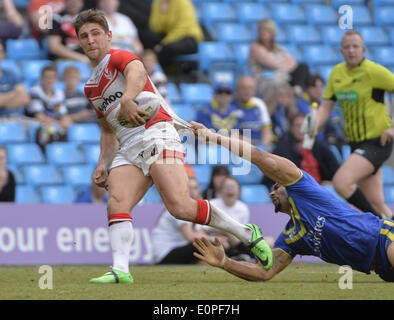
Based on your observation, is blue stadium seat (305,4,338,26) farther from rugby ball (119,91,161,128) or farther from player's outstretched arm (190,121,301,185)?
player's outstretched arm (190,121,301,185)

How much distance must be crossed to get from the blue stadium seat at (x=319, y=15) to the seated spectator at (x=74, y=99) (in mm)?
5627

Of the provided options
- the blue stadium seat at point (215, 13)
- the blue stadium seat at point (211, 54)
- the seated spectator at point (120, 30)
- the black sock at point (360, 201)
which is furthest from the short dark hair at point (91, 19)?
the blue stadium seat at point (215, 13)

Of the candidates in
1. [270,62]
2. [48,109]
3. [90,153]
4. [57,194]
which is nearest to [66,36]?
[48,109]

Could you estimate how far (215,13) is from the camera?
1495 cm

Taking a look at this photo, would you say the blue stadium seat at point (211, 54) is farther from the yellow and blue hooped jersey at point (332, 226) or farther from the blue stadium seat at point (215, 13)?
the yellow and blue hooped jersey at point (332, 226)

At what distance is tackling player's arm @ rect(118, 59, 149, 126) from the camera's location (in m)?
6.24

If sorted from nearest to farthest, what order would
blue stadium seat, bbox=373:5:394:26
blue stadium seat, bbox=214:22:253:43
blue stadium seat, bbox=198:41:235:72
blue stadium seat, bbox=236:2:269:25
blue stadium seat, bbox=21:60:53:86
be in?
blue stadium seat, bbox=21:60:53:86 < blue stadium seat, bbox=198:41:235:72 < blue stadium seat, bbox=214:22:253:43 < blue stadium seat, bbox=236:2:269:25 < blue stadium seat, bbox=373:5:394:26

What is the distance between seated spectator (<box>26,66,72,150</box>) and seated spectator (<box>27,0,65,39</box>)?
1.18 metres

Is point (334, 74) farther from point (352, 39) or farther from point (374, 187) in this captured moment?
point (374, 187)

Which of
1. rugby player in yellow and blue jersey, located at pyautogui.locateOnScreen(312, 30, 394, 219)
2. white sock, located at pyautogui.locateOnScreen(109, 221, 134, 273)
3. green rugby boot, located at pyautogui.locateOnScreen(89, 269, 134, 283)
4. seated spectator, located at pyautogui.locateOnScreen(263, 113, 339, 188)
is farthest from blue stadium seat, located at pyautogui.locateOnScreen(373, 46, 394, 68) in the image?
green rugby boot, located at pyautogui.locateOnScreen(89, 269, 134, 283)

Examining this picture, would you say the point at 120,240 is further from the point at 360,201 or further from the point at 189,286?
the point at 360,201

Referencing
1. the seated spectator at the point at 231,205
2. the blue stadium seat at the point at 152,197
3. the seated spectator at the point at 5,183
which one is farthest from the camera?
the blue stadium seat at the point at 152,197

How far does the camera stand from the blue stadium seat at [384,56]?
49.8 feet

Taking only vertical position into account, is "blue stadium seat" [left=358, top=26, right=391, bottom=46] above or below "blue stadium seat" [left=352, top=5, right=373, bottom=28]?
below
